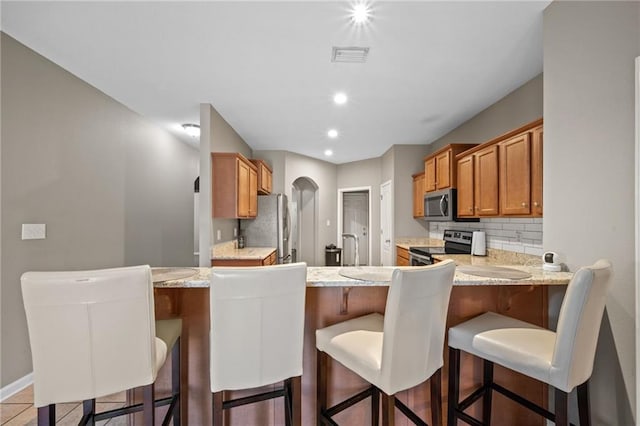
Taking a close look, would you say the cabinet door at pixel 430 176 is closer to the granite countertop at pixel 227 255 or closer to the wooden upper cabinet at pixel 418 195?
the wooden upper cabinet at pixel 418 195

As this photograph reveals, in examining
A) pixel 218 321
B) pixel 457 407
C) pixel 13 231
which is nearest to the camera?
pixel 218 321

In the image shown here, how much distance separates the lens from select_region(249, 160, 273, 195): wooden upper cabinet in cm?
466

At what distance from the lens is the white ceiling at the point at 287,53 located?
182cm

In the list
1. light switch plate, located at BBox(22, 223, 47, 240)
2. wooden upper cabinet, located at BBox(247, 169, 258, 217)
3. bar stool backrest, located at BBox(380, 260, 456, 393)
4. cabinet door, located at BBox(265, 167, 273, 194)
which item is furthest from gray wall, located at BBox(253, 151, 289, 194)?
bar stool backrest, located at BBox(380, 260, 456, 393)

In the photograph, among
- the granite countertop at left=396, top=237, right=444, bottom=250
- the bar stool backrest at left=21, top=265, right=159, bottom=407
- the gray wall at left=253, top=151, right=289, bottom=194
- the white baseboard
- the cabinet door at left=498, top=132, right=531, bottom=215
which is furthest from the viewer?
the gray wall at left=253, top=151, right=289, bottom=194

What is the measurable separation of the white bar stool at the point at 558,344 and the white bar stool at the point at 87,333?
4.96 ft

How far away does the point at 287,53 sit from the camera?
226cm

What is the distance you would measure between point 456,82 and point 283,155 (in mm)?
3447

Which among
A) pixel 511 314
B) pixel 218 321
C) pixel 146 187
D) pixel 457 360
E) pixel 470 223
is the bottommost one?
pixel 457 360

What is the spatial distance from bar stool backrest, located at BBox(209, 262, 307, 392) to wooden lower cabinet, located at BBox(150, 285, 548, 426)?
0.43m

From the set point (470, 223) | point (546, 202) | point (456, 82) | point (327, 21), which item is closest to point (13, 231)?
point (327, 21)

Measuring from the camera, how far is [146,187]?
12.5ft

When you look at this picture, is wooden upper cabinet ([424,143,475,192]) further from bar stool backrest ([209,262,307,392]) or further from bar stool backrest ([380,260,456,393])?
bar stool backrest ([209,262,307,392])

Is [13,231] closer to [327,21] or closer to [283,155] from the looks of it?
[327,21]
